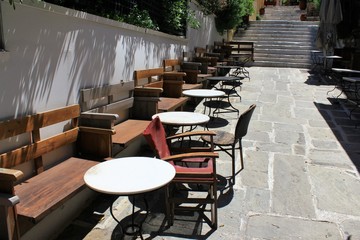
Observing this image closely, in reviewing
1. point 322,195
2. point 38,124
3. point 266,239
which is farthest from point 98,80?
point 322,195

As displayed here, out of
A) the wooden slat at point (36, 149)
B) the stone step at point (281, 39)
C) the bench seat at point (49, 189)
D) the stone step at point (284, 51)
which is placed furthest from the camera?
the stone step at point (281, 39)

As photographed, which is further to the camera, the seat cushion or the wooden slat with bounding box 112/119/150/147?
the seat cushion

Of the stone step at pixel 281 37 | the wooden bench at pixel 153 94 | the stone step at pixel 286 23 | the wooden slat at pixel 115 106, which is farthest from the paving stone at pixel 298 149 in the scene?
the stone step at pixel 286 23

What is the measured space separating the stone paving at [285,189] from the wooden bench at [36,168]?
0.54m

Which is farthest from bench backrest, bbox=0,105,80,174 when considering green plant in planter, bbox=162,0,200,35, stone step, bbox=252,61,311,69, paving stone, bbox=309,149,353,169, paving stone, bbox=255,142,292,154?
stone step, bbox=252,61,311,69

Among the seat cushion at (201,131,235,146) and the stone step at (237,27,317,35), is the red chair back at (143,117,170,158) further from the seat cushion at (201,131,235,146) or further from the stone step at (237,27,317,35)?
the stone step at (237,27,317,35)

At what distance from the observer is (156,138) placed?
3.08 m

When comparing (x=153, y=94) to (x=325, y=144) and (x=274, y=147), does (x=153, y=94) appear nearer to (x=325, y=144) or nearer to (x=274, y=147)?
(x=274, y=147)

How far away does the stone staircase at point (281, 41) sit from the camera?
14.2 m

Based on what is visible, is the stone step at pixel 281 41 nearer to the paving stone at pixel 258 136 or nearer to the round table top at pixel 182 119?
the paving stone at pixel 258 136

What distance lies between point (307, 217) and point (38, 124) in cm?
255

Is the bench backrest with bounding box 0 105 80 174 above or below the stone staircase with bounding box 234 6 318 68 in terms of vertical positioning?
below

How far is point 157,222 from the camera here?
9.86ft

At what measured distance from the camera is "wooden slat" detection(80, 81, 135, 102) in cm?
358
